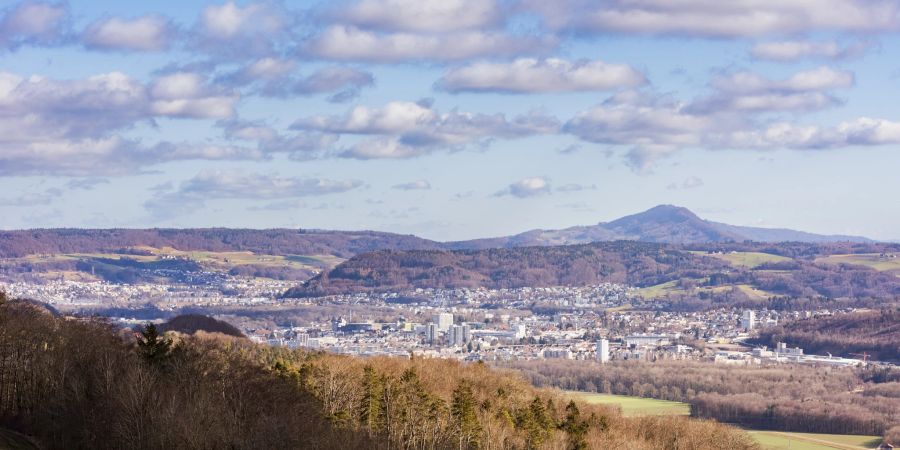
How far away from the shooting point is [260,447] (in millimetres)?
57000

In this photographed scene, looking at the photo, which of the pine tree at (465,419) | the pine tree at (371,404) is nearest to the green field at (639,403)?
the pine tree at (465,419)

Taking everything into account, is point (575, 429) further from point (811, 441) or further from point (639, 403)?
point (639, 403)

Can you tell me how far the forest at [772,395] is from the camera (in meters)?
152

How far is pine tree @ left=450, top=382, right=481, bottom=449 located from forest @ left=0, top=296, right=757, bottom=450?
9 centimetres

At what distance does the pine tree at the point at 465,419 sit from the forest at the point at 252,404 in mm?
88

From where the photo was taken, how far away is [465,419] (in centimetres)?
7869

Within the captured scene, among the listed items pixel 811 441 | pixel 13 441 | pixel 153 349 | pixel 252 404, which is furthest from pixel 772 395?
pixel 13 441

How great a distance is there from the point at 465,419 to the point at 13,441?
2882cm

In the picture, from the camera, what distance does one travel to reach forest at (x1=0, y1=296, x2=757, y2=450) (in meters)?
60.8

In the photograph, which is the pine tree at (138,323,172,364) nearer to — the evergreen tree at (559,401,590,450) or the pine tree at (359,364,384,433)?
the pine tree at (359,364,384,433)

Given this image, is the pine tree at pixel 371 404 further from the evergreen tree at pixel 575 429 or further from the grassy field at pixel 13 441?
the grassy field at pixel 13 441

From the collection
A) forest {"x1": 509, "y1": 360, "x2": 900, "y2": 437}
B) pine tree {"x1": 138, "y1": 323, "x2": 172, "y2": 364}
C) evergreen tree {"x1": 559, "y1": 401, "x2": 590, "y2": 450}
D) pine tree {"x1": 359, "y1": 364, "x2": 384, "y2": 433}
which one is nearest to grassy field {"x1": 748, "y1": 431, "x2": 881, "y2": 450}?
forest {"x1": 509, "y1": 360, "x2": 900, "y2": 437}

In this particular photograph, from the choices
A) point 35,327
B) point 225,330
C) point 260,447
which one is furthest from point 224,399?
point 225,330

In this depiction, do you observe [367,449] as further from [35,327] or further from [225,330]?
[225,330]
